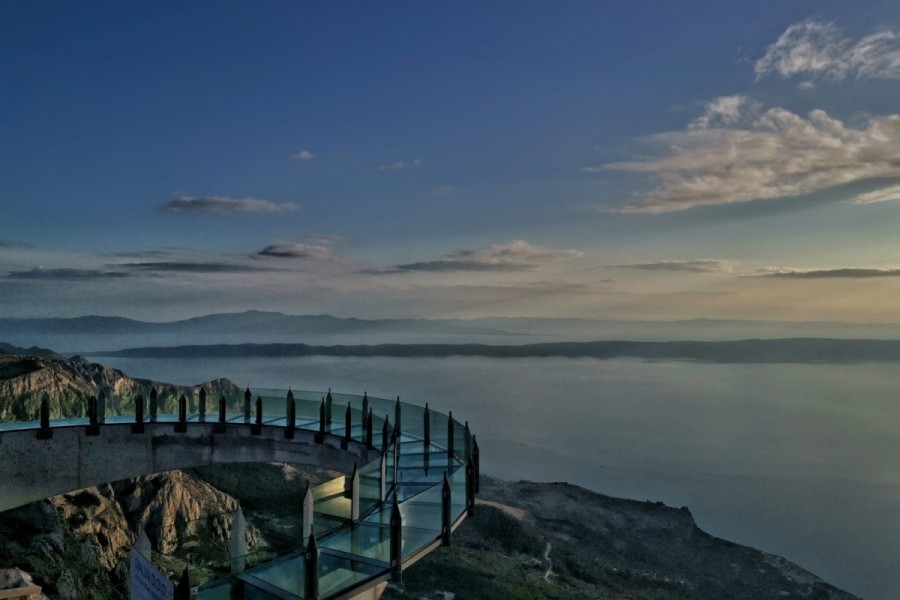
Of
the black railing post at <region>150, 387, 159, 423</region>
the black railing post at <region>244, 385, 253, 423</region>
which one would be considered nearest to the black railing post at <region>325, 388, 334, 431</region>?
the black railing post at <region>244, 385, 253, 423</region>

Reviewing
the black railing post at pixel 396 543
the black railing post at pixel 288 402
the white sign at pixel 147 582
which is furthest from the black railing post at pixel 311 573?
the black railing post at pixel 288 402

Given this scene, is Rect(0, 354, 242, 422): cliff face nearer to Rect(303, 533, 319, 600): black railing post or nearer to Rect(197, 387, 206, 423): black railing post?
Rect(197, 387, 206, 423): black railing post

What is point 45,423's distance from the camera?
29.3 metres

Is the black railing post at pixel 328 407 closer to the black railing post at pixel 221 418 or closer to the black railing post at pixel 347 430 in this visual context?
the black railing post at pixel 347 430

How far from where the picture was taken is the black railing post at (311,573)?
12.6 metres

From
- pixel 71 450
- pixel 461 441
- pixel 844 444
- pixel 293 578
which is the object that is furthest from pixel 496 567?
pixel 844 444

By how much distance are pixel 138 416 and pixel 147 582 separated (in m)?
23.9

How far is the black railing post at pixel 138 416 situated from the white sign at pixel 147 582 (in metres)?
22.9

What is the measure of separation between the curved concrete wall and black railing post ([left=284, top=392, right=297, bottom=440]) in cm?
23

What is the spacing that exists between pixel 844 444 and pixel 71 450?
218 m

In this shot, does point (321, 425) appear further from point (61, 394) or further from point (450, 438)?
point (61, 394)

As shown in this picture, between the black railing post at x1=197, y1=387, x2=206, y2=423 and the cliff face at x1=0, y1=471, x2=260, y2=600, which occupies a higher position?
the black railing post at x1=197, y1=387, x2=206, y2=423

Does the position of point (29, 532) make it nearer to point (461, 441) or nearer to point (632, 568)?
point (461, 441)

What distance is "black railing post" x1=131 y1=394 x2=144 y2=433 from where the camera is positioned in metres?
31.5
